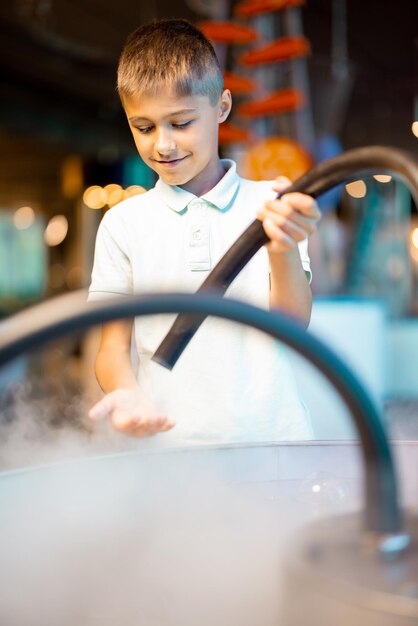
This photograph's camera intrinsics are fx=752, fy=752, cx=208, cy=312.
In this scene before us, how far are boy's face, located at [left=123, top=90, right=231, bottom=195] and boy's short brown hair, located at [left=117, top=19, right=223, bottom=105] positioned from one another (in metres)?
0.01

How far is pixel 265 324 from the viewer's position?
34 centimetres

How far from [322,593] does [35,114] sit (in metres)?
9.19

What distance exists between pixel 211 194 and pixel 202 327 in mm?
172

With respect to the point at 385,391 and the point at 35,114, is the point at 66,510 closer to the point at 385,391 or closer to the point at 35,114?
the point at 385,391

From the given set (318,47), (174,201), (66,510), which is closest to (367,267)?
(318,47)

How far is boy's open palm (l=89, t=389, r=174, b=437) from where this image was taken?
567 mm

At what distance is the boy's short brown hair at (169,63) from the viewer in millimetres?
801

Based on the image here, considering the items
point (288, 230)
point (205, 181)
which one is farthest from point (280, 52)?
point (288, 230)

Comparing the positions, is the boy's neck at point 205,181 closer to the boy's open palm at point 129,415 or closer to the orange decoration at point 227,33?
the boy's open palm at point 129,415

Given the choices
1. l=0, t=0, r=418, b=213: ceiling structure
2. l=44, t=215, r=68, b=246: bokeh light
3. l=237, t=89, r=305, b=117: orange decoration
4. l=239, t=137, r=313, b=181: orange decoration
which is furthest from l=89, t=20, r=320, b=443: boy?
l=44, t=215, r=68, b=246: bokeh light

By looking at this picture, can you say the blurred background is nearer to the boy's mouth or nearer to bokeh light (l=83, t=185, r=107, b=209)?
bokeh light (l=83, t=185, r=107, b=209)

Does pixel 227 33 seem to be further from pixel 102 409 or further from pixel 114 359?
pixel 102 409

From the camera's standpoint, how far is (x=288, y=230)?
0.64 meters

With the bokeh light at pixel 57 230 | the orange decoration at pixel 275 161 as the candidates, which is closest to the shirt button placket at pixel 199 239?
the orange decoration at pixel 275 161
